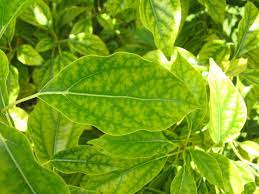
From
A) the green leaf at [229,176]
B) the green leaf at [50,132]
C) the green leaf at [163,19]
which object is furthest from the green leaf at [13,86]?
the green leaf at [229,176]

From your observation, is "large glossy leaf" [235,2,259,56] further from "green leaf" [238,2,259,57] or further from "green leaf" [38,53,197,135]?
"green leaf" [38,53,197,135]

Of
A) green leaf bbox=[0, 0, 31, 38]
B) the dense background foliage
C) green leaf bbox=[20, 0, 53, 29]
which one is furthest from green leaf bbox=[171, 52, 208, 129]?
green leaf bbox=[20, 0, 53, 29]

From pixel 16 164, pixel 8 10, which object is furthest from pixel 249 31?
pixel 16 164

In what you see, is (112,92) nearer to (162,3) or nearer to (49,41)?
(162,3)

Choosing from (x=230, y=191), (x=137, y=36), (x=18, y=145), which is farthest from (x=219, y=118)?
(x=137, y=36)

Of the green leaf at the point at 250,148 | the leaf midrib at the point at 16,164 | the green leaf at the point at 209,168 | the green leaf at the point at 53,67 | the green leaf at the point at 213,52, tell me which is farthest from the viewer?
the green leaf at the point at 53,67

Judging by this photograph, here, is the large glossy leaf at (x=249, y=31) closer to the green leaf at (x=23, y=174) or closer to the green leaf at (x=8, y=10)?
the green leaf at (x=8, y=10)
